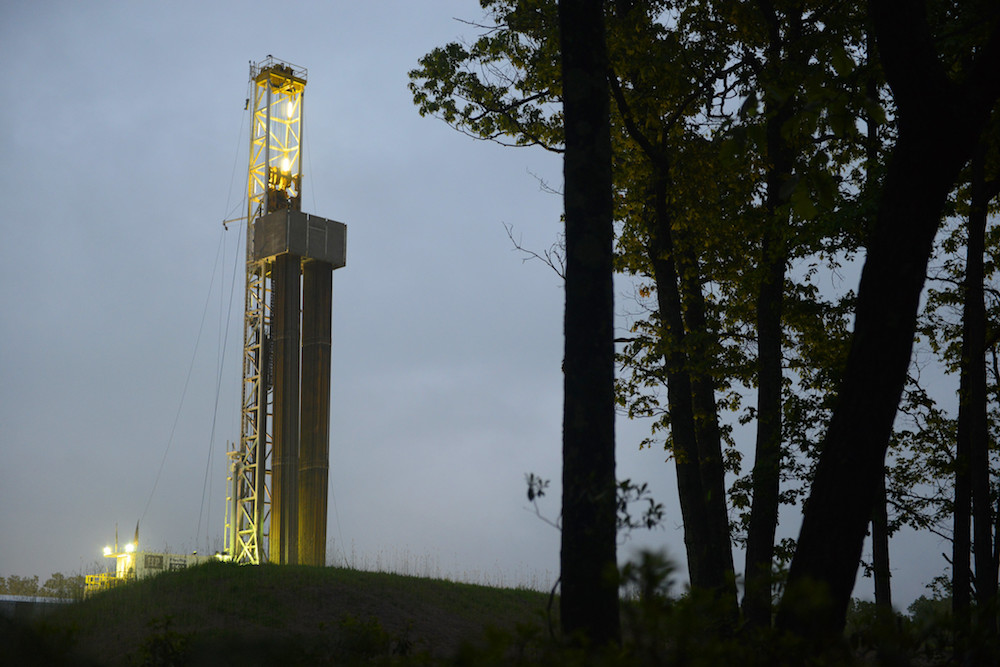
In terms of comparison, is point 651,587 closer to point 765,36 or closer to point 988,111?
Result: point 988,111

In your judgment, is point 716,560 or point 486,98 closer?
point 716,560

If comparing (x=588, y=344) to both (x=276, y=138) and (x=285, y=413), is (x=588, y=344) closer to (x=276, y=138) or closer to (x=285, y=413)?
(x=285, y=413)

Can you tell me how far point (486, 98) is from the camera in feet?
38.4

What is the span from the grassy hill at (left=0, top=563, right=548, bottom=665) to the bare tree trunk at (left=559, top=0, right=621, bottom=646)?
4170 millimetres

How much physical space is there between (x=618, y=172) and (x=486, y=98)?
2.09 metres

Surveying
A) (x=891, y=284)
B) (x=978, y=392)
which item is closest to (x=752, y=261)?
(x=978, y=392)

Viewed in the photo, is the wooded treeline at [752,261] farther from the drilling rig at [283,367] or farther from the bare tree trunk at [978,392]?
the drilling rig at [283,367]

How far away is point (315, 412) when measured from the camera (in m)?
24.6

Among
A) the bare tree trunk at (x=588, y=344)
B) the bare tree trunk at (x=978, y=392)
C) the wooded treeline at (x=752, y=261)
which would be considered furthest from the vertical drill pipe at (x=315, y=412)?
the bare tree trunk at (x=588, y=344)

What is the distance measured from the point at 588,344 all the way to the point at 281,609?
9054 millimetres

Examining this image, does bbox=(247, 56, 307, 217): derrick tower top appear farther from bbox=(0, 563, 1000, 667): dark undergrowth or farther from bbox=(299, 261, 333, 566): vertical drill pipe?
bbox=(0, 563, 1000, 667): dark undergrowth

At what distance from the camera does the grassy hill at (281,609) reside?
9.80 m

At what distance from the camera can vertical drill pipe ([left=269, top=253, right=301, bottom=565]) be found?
23.7 metres

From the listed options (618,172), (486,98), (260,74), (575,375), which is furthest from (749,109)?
(260,74)
